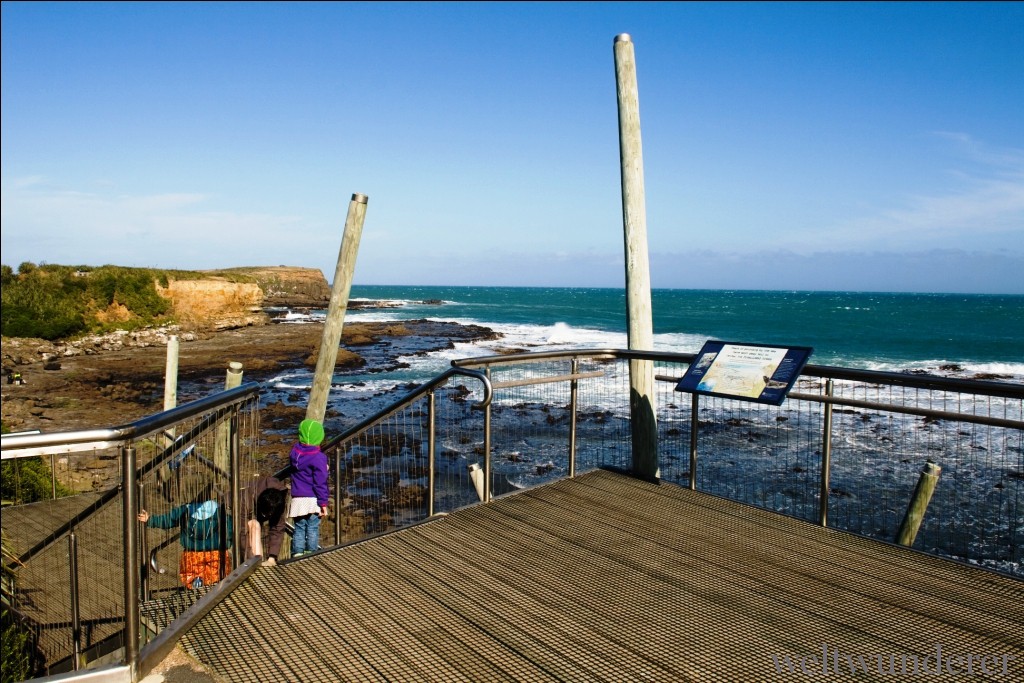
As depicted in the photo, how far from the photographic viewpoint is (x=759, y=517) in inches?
227

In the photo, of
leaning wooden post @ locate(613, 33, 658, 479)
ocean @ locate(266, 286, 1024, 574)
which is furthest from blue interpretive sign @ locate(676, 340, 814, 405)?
leaning wooden post @ locate(613, 33, 658, 479)

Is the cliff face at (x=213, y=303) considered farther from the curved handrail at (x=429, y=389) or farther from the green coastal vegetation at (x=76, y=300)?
the curved handrail at (x=429, y=389)

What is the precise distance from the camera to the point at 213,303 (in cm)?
5256

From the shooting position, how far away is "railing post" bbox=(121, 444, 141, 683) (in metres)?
2.98

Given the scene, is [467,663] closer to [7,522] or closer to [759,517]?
[759,517]

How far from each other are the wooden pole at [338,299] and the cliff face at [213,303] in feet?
148

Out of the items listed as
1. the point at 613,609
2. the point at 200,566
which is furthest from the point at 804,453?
the point at 200,566

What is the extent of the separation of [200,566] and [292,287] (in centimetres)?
9847

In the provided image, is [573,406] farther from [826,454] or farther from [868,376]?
[868,376]

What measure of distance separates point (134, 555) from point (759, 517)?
4471 mm

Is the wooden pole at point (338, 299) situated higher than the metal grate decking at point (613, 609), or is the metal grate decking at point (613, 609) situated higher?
the wooden pole at point (338, 299)

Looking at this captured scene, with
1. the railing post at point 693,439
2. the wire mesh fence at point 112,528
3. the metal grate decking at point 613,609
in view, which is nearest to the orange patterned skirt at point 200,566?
the wire mesh fence at point 112,528

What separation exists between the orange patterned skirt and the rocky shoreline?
22.7 feet

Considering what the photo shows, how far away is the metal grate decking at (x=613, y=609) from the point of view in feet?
11.2
